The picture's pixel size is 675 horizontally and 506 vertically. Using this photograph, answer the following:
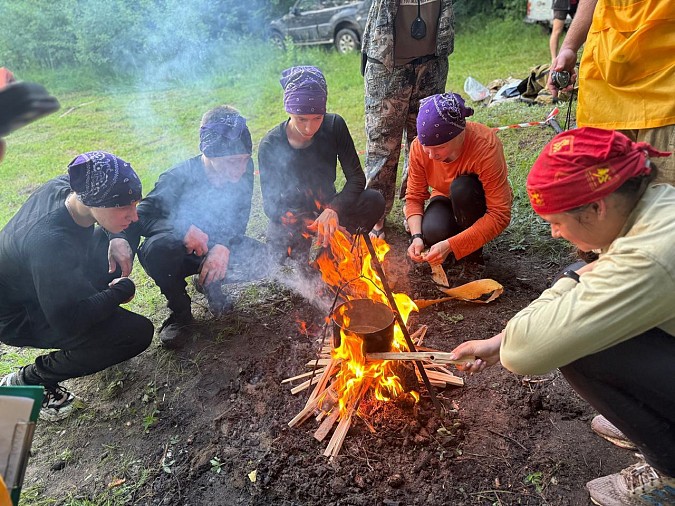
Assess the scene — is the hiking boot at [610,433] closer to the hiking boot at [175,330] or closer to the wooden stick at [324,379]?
the wooden stick at [324,379]

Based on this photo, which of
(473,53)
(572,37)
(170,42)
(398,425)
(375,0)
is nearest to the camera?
(398,425)

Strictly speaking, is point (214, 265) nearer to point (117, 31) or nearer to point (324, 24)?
point (117, 31)

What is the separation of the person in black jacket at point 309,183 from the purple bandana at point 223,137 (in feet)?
1.53

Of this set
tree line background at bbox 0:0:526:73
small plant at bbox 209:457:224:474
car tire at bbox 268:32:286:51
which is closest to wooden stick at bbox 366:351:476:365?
small plant at bbox 209:457:224:474

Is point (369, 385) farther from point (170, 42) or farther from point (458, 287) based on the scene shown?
point (170, 42)

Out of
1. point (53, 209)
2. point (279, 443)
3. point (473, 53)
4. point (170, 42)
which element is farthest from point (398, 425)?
point (473, 53)

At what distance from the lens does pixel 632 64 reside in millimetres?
2553

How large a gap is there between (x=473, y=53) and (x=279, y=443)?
12.0 metres

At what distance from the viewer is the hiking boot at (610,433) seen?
2.51 metres

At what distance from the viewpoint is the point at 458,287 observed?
379 cm

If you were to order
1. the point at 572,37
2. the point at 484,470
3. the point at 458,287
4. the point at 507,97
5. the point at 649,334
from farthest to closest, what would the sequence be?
the point at 507,97, the point at 458,287, the point at 572,37, the point at 484,470, the point at 649,334

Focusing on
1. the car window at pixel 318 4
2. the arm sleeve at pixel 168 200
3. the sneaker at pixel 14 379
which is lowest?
the sneaker at pixel 14 379

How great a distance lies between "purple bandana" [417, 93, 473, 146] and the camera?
134 inches

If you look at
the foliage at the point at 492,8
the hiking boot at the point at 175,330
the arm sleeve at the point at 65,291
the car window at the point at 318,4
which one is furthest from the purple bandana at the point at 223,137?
the foliage at the point at 492,8
